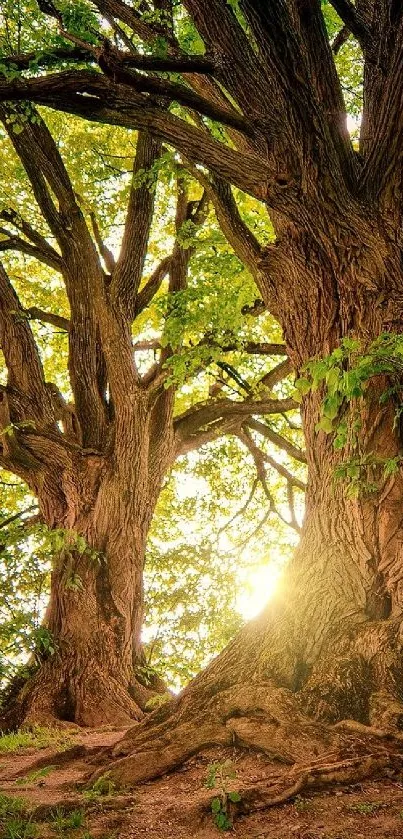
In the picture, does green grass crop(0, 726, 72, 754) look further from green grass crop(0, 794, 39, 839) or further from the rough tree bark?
green grass crop(0, 794, 39, 839)

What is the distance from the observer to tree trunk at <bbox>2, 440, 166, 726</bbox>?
7305 mm

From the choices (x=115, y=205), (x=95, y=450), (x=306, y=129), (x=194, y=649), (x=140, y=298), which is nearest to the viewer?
(x=306, y=129)

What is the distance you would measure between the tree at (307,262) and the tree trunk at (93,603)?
312 cm

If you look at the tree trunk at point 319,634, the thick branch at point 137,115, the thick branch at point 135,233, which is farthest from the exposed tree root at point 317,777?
the thick branch at point 135,233

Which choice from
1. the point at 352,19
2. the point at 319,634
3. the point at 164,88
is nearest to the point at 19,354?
the point at 164,88

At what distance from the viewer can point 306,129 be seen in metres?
4.86

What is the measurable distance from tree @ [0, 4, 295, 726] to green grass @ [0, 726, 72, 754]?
0.71 meters

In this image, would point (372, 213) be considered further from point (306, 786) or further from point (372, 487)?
point (306, 786)

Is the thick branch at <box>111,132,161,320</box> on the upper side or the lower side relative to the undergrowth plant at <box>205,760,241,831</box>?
upper

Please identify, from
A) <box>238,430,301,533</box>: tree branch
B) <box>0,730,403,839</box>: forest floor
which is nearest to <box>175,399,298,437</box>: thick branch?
<box>238,430,301,533</box>: tree branch

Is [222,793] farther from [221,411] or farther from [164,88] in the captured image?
[221,411]

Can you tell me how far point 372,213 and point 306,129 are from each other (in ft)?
2.76

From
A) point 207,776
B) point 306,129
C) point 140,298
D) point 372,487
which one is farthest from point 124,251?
point 207,776

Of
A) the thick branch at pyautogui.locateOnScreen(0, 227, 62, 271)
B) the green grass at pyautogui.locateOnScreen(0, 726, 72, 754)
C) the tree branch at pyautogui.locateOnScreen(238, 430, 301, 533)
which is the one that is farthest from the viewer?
the tree branch at pyautogui.locateOnScreen(238, 430, 301, 533)
